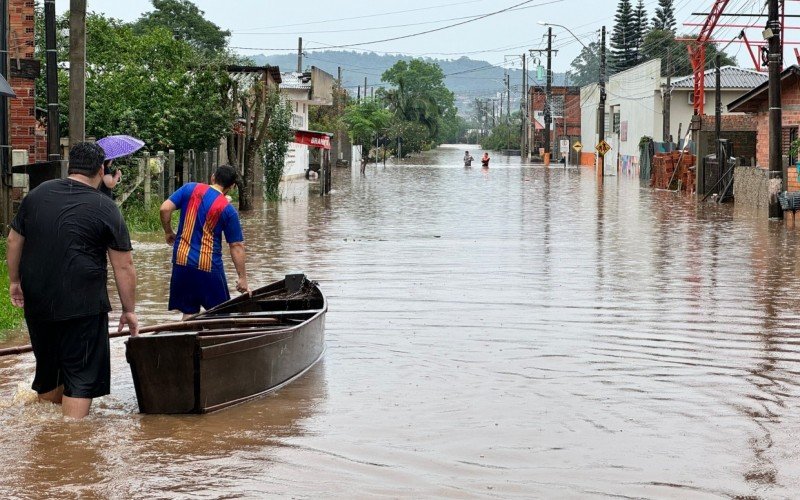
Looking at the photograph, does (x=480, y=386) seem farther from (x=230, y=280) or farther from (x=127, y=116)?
(x=127, y=116)

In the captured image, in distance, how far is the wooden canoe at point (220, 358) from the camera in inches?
323

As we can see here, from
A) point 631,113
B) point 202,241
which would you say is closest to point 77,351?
point 202,241

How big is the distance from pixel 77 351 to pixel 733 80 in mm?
57387

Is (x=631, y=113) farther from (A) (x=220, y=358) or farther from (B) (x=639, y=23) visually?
(A) (x=220, y=358)

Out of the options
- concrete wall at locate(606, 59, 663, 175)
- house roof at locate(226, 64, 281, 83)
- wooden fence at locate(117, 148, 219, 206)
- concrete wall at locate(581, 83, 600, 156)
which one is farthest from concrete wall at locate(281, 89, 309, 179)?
concrete wall at locate(581, 83, 600, 156)

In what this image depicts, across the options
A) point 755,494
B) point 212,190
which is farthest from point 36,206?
point 755,494

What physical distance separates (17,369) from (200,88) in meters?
22.3

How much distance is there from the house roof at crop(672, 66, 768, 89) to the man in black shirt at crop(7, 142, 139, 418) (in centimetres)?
5531

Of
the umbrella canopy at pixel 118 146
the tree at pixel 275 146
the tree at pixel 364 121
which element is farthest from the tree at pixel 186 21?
the umbrella canopy at pixel 118 146

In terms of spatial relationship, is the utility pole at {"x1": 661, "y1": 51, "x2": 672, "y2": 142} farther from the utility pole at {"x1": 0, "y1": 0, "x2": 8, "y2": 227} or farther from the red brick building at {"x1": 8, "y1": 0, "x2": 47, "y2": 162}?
the utility pole at {"x1": 0, "y1": 0, "x2": 8, "y2": 227}

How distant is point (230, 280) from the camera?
16.5 meters

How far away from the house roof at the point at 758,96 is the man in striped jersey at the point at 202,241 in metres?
25.9

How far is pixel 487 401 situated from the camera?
29.9 feet

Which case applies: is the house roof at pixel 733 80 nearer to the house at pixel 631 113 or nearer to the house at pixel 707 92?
the house at pixel 707 92
